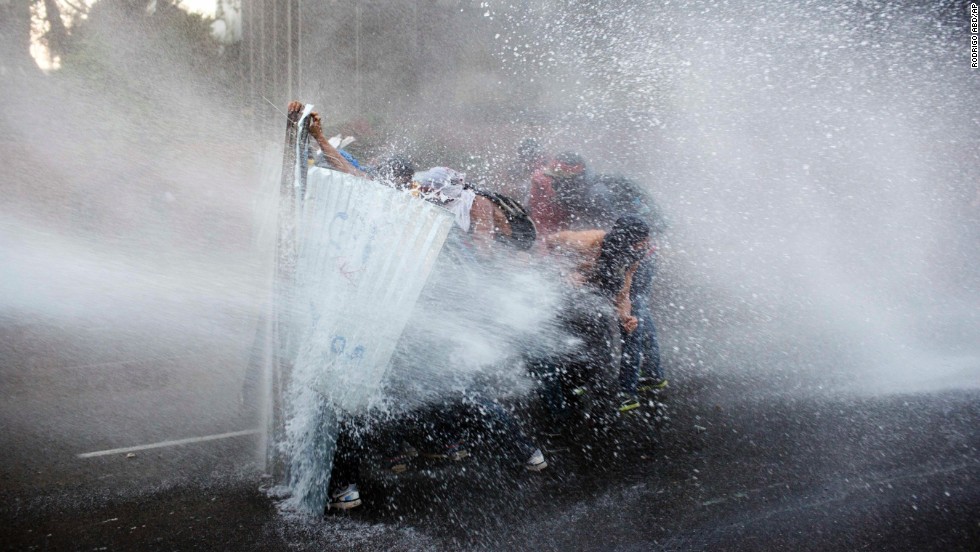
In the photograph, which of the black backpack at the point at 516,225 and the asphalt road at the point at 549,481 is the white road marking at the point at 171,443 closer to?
the asphalt road at the point at 549,481

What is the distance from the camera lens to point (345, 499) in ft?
9.53

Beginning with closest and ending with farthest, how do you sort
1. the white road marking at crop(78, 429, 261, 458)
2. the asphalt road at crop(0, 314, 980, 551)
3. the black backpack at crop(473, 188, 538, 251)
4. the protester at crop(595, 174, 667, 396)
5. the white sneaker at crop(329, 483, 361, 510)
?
the asphalt road at crop(0, 314, 980, 551) → the white sneaker at crop(329, 483, 361, 510) → the white road marking at crop(78, 429, 261, 458) → the black backpack at crop(473, 188, 538, 251) → the protester at crop(595, 174, 667, 396)

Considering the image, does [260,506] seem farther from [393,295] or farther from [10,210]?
[10,210]

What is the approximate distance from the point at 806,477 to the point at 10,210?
28.1 feet

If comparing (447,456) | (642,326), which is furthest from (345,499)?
(642,326)

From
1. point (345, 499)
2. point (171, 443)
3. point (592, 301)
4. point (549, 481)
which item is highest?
point (592, 301)

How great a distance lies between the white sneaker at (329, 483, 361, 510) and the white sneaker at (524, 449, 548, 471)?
983 millimetres

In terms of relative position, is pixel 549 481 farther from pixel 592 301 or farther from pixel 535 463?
pixel 592 301

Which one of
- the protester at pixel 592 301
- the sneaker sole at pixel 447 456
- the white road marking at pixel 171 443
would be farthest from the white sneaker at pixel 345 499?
the protester at pixel 592 301

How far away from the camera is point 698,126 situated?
6012mm

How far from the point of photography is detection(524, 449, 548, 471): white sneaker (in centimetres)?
330

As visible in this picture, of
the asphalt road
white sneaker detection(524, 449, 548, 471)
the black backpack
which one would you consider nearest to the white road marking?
the asphalt road

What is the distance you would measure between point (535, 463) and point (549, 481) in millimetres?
131

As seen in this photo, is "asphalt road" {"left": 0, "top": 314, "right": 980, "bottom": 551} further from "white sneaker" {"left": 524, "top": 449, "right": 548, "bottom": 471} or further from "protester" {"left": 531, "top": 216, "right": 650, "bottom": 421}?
"protester" {"left": 531, "top": 216, "right": 650, "bottom": 421}
